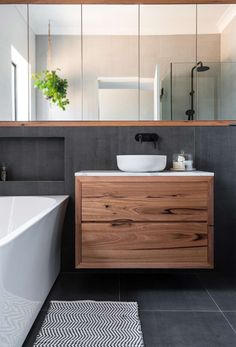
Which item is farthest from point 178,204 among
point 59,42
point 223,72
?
point 59,42

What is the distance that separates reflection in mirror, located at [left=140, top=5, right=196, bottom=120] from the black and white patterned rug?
4.95 ft

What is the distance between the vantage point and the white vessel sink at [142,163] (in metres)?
2.36

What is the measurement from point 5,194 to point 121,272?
1.16 meters

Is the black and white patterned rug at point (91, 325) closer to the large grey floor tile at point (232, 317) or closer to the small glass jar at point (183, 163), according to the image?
the large grey floor tile at point (232, 317)

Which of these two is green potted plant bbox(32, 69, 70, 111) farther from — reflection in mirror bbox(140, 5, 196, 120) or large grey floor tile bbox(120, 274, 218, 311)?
large grey floor tile bbox(120, 274, 218, 311)

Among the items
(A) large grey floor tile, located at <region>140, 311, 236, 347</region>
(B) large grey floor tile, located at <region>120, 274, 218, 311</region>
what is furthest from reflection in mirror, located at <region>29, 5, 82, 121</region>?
(A) large grey floor tile, located at <region>140, 311, 236, 347</region>

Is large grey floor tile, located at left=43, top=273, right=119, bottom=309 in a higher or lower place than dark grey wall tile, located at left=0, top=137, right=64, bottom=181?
lower

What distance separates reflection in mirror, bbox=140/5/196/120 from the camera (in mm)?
2732

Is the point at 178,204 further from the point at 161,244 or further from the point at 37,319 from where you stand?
the point at 37,319

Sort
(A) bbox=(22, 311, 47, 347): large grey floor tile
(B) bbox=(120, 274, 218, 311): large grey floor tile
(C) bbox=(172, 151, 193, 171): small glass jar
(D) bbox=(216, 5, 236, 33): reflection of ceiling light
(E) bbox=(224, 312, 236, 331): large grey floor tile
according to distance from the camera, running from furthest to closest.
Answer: (D) bbox=(216, 5, 236, 33): reflection of ceiling light, (C) bbox=(172, 151, 193, 171): small glass jar, (B) bbox=(120, 274, 218, 311): large grey floor tile, (E) bbox=(224, 312, 236, 331): large grey floor tile, (A) bbox=(22, 311, 47, 347): large grey floor tile

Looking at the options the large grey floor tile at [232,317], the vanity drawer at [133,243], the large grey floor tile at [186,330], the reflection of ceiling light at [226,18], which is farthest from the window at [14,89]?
the large grey floor tile at [232,317]

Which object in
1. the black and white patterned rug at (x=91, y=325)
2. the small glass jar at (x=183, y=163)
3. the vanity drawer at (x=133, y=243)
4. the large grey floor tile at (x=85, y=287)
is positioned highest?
the small glass jar at (x=183, y=163)

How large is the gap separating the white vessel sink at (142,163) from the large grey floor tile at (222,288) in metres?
0.97

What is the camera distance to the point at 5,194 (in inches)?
107
